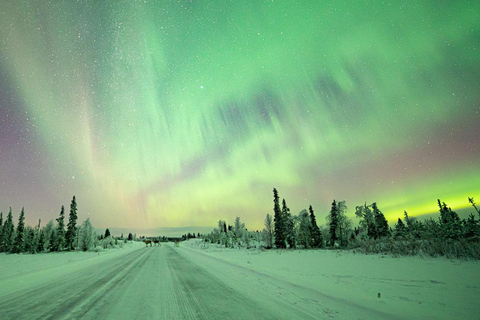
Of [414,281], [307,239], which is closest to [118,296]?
[414,281]

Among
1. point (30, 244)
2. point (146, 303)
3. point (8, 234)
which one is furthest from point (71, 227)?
point (146, 303)

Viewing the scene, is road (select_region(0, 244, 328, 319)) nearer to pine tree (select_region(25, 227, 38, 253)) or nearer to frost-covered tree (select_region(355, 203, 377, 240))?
frost-covered tree (select_region(355, 203, 377, 240))

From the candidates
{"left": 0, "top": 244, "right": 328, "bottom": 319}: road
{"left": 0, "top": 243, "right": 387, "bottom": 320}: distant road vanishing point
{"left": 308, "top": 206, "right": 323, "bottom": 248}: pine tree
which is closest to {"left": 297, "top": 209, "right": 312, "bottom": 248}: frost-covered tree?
{"left": 308, "top": 206, "right": 323, "bottom": 248}: pine tree

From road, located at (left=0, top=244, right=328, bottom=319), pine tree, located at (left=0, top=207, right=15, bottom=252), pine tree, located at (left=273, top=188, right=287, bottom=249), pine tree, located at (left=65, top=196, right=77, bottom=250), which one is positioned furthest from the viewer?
pine tree, located at (left=0, top=207, right=15, bottom=252)

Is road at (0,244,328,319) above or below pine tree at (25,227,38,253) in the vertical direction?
above

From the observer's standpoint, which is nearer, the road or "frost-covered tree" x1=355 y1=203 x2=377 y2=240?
the road

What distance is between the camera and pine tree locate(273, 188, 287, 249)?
5229cm

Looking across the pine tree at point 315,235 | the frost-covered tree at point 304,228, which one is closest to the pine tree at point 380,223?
the pine tree at point 315,235

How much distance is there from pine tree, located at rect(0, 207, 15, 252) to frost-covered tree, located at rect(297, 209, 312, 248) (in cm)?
8644

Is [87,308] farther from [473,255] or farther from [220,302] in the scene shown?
[473,255]

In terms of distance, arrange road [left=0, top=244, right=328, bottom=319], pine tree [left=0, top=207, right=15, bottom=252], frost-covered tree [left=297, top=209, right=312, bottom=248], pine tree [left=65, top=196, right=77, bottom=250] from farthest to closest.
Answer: pine tree [left=0, top=207, right=15, bottom=252], pine tree [left=65, top=196, right=77, bottom=250], frost-covered tree [left=297, top=209, right=312, bottom=248], road [left=0, top=244, right=328, bottom=319]

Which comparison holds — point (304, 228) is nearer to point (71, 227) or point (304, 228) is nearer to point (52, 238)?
point (71, 227)

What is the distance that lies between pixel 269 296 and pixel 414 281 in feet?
19.0

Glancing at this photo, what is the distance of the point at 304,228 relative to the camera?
5859 centimetres
